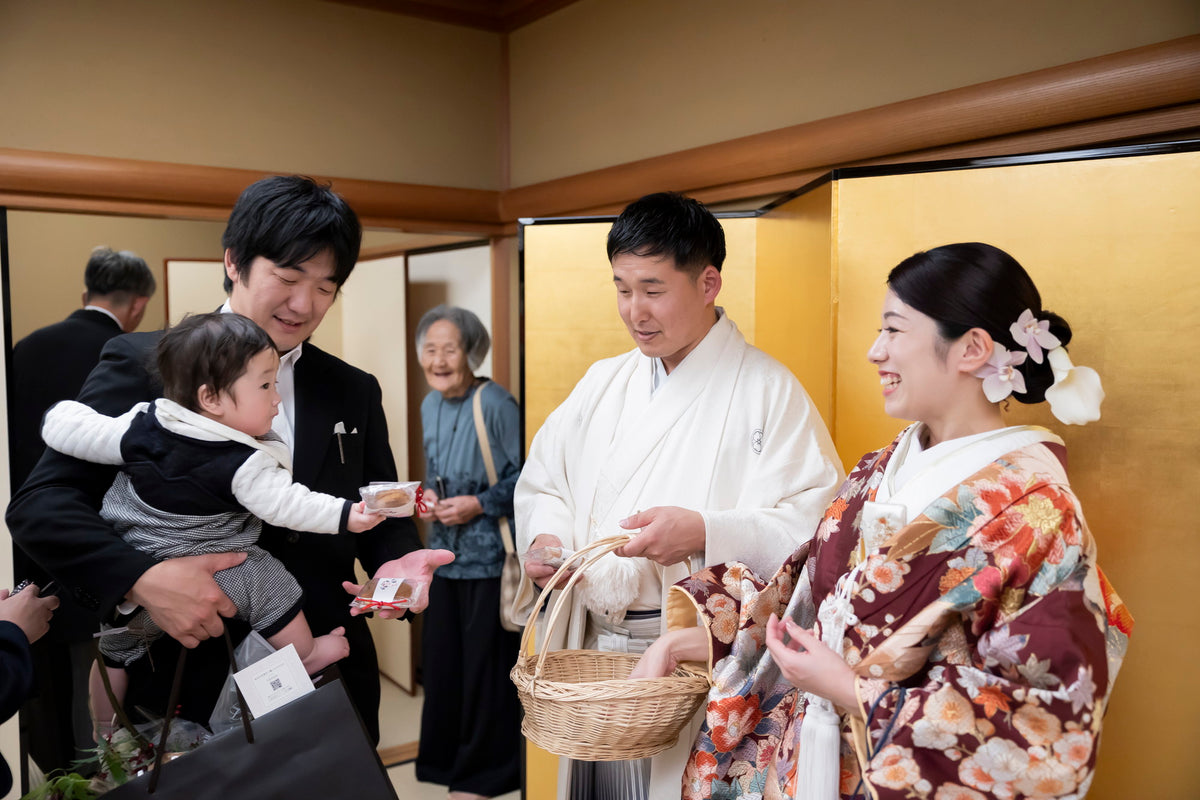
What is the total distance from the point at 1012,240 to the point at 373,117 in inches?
112

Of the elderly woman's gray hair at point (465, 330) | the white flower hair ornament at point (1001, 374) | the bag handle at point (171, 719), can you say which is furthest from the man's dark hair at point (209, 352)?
the elderly woman's gray hair at point (465, 330)

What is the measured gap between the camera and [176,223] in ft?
11.5

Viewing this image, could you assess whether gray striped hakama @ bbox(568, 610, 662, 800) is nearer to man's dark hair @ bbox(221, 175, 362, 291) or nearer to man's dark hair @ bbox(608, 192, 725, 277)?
man's dark hair @ bbox(608, 192, 725, 277)

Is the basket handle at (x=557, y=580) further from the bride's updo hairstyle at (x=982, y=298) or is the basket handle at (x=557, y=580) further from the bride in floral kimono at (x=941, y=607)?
the bride's updo hairstyle at (x=982, y=298)

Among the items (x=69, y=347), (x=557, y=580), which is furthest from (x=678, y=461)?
(x=69, y=347)

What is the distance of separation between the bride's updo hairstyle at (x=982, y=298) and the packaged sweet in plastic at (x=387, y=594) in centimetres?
109

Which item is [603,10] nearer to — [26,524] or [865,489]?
[865,489]

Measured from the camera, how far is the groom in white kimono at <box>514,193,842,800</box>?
205 centimetres

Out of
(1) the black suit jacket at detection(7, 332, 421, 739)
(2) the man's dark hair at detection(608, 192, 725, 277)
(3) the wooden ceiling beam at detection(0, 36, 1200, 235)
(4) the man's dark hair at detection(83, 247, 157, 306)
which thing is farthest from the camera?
(4) the man's dark hair at detection(83, 247, 157, 306)

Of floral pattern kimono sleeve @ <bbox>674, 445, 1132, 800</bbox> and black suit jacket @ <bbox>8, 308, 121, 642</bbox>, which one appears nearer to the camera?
floral pattern kimono sleeve @ <bbox>674, 445, 1132, 800</bbox>

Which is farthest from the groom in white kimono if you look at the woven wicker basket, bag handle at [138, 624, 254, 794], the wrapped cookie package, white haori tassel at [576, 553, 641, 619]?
bag handle at [138, 624, 254, 794]

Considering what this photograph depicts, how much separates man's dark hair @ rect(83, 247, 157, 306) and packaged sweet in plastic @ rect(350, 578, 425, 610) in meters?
2.01

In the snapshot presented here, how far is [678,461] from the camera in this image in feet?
7.15

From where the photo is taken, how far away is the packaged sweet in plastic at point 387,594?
1.78 m
